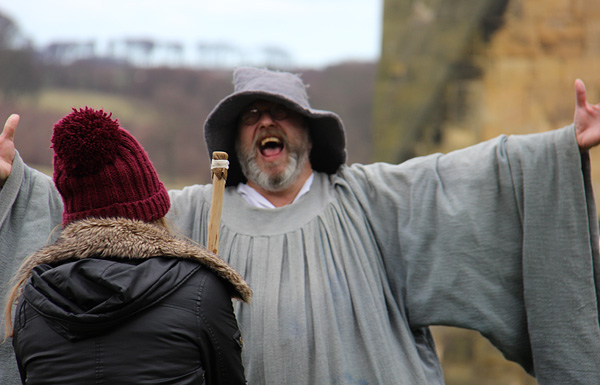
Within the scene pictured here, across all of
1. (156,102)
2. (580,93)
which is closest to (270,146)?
(580,93)

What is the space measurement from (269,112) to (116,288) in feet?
5.78

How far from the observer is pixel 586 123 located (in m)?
2.88

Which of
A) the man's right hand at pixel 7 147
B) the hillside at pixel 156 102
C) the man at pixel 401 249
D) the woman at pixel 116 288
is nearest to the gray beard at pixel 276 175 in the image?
the man at pixel 401 249

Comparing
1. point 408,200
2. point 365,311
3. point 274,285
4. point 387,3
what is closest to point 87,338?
point 274,285

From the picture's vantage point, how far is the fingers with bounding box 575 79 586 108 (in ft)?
9.20

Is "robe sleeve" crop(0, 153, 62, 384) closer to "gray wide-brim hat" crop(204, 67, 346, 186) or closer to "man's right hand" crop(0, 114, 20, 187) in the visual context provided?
"man's right hand" crop(0, 114, 20, 187)

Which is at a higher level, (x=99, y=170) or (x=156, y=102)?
(x=99, y=170)

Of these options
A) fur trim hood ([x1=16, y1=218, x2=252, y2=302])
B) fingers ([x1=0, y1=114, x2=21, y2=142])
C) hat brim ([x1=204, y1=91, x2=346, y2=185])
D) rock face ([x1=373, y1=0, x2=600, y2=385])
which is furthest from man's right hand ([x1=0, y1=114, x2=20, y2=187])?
rock face ([x1=373, y1=0, x2=600, y2=385])

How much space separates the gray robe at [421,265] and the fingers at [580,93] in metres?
0.13

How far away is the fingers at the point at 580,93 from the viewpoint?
110 inches

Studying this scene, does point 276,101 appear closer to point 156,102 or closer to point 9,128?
point 9,128

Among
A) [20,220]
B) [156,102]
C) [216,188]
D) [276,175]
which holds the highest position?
[216,188]

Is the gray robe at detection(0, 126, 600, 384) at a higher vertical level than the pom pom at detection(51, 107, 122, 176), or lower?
lower

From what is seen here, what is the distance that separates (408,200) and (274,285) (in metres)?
0.77
